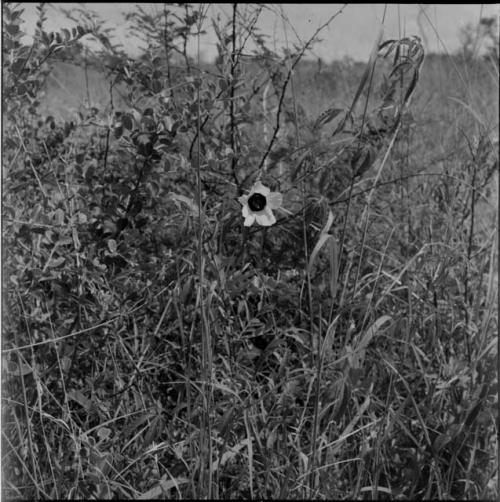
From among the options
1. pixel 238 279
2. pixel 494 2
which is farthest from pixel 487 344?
pixel 494 2

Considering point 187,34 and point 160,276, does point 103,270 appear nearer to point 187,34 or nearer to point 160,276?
point 160,276

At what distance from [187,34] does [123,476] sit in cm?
91

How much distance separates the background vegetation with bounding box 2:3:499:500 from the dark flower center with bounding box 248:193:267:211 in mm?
76

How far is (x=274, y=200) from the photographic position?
1.22 meters

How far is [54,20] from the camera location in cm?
143

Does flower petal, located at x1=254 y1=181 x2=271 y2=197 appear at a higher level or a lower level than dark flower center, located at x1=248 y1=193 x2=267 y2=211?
higher

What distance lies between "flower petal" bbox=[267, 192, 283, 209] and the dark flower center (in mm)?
11

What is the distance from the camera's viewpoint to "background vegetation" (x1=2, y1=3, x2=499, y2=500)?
1168 millimetres

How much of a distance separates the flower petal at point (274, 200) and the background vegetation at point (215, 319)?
72 mm

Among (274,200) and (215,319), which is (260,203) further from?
(215,319)

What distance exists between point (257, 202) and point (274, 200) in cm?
3

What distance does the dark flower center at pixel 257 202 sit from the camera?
122 cm

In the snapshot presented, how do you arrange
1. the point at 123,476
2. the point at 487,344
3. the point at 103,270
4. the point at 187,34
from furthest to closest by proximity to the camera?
the point at 187,34
the point at 487,344
the point at 103,270
the point at 123,476

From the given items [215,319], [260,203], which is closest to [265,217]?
[260,203]
